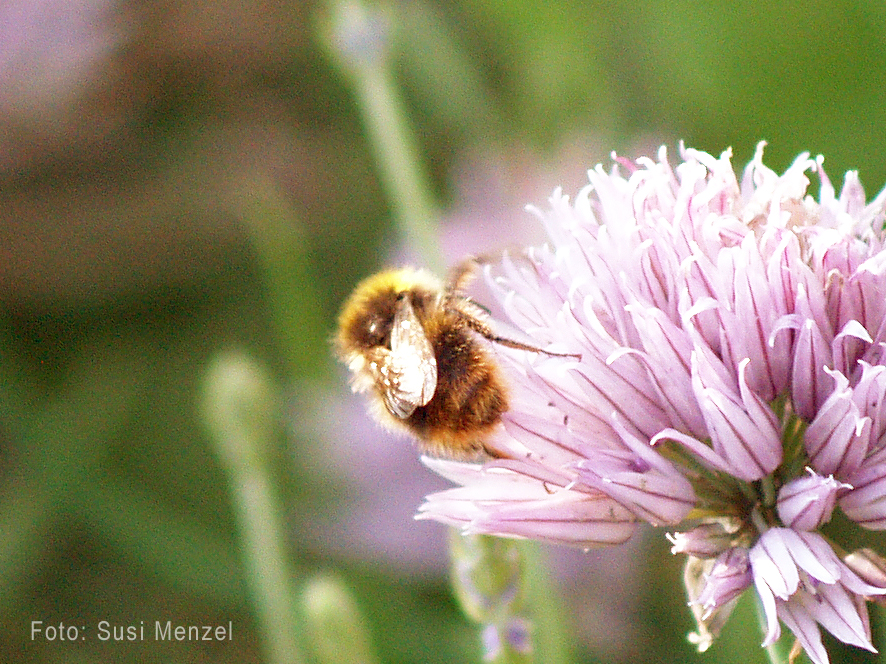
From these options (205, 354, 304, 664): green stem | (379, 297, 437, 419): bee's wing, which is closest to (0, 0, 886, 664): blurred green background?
(205, 354, 304, 664): green stem

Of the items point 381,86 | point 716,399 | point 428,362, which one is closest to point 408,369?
point 428,362

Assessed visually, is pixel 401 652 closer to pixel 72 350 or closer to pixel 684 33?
pixel 72 350

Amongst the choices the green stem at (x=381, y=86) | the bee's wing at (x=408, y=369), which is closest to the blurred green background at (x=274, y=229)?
the green stem at (x=381, y=86)

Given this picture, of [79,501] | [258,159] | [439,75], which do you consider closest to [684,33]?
[439,75]

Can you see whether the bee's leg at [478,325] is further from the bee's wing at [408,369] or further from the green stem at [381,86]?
the green stem at [381,86]

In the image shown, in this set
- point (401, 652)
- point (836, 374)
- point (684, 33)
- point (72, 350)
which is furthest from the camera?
point (72, 350)

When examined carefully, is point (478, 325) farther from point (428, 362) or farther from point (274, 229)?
point (274, 229)

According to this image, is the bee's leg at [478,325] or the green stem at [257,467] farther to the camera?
the green stem at [257,467]
